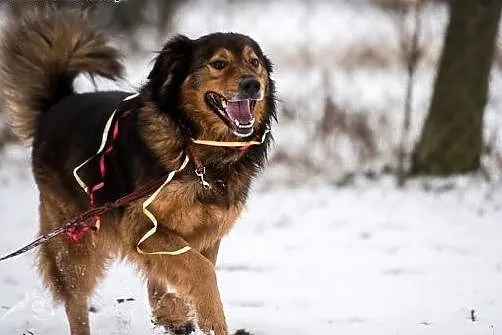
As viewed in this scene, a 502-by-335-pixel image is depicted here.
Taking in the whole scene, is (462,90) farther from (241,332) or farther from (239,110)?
(239,110)

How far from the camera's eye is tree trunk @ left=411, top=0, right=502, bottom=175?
8.98 metres

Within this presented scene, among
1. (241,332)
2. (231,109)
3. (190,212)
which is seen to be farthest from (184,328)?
(231,109)

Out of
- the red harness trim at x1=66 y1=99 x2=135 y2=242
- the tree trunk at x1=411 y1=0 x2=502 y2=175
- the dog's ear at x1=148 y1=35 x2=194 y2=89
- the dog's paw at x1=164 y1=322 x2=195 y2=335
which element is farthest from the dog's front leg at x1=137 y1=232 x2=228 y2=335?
the tree trunk at x1=411 y1=0 x2=502 y2=175

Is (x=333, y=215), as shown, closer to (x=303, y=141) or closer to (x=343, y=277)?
(x=343, y=277)

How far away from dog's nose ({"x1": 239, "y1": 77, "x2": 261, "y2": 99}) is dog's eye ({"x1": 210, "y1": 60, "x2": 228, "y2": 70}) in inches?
7.8

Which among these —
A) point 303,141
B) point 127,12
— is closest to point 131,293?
point 303,141

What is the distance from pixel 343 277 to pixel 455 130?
3675 millimetres

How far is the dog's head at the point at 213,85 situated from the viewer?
400 cm

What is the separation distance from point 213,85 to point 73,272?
1565 mm

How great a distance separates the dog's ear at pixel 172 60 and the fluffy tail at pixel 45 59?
47.5 inches

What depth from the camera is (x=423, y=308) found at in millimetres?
5258

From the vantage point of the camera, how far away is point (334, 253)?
23.0 ft

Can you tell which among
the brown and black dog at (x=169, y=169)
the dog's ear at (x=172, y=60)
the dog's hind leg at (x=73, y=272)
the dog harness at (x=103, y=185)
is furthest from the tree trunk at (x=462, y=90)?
the dog's ear at (x=172, y=60)

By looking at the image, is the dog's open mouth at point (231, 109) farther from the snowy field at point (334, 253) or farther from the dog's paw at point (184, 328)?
the dog's paw at point (184, 328)
